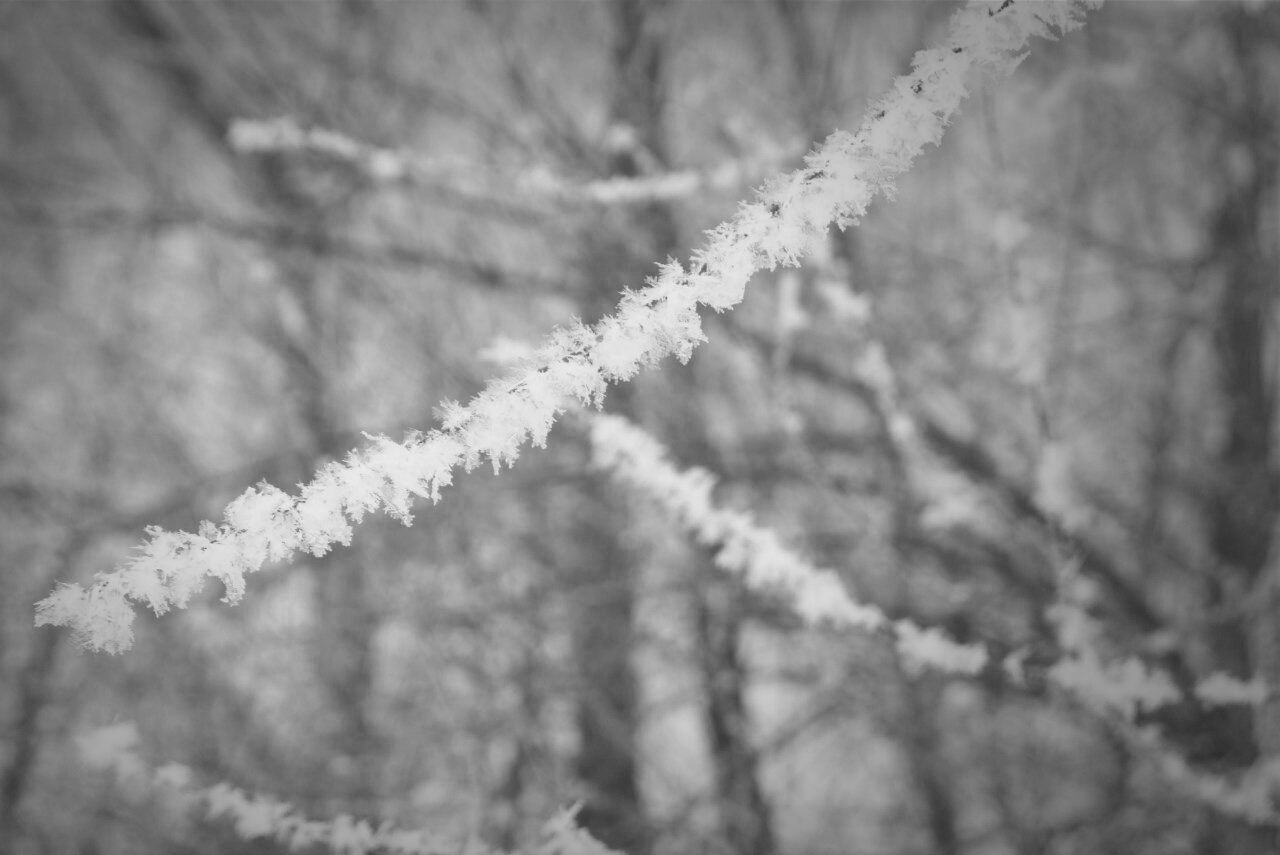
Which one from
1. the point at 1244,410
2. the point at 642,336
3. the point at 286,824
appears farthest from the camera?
the point at 1244,410

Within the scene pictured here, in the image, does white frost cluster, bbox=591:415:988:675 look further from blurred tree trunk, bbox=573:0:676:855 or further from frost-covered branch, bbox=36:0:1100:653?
blurred tree trunk, bbox=573:0:676:855

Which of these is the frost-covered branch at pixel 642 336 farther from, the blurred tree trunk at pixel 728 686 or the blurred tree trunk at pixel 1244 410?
the blurred tree trunk at pixel 728 686

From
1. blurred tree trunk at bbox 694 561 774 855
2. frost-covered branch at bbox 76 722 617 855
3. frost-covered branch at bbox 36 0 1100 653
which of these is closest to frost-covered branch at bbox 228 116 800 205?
frost-covered branch at bbox 36 0 1100 653

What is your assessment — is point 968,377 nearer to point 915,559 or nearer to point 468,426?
point 915,559

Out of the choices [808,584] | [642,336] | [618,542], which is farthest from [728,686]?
[642,336]

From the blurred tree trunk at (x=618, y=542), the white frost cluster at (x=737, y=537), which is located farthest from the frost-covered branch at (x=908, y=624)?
the blurred tree trunk at (x=618, y=542)

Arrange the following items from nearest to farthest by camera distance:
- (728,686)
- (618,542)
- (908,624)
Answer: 1. (908,624)
2. (728,686)
3. (618,542)

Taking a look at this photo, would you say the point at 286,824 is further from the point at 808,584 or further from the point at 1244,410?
the point at 1244,410

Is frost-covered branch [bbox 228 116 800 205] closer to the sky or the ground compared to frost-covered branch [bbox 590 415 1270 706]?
closer to the sky

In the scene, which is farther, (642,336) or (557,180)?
(557,180)

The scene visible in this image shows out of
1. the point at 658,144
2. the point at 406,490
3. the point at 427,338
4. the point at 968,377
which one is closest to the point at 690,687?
the point at 968,377
